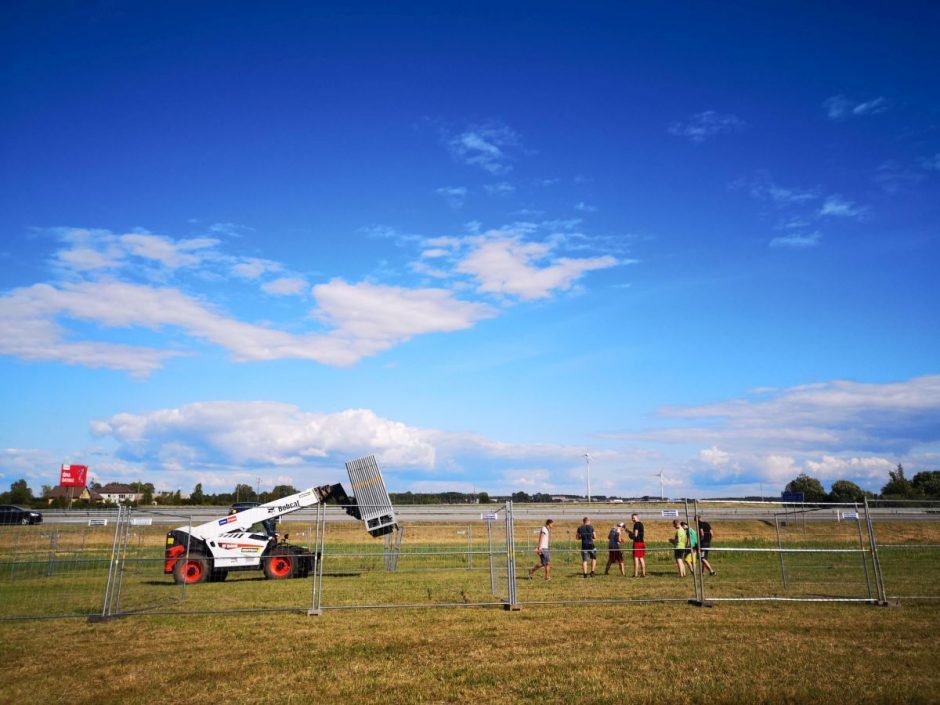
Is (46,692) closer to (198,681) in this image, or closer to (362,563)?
(198,681)

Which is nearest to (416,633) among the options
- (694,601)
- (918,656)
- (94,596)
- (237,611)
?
(237,611)

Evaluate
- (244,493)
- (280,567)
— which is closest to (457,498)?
(244,493)

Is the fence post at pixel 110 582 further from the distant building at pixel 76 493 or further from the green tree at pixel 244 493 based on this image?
the distant building at pixel 76 493

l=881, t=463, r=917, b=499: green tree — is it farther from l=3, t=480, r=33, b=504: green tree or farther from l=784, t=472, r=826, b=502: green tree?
l=3, t=480, r=33, b=504: green tree

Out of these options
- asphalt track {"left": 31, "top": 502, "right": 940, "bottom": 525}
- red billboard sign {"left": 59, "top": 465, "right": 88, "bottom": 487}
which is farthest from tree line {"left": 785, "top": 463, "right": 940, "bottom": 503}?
red billboard sign {"left": 59, "top": 465, "right": 88, "bottom": 487}

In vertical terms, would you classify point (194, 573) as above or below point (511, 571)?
below

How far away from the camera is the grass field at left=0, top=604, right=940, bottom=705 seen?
7.25 metres

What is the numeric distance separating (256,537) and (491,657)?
14.3m

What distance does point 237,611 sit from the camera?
13281 mm

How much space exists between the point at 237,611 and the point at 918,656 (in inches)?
463

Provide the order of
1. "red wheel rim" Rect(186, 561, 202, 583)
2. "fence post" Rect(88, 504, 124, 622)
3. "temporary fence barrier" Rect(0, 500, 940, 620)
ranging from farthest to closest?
"red wheel rim" Rect(186, 561, 202, 583) → "temporary fence barrier" Rect(0, 500, 940, 620) → "fence post" Rect(88, 504, 124, 622)

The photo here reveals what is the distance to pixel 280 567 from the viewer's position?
2111cm

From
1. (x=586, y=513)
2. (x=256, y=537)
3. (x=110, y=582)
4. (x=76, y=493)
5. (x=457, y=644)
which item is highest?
(x=76, y=493)

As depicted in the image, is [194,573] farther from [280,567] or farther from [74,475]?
[74,475]
